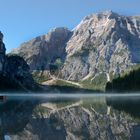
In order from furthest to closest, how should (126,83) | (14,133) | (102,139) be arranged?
1. (126,83)
2. (14,133)
3. (102,139)

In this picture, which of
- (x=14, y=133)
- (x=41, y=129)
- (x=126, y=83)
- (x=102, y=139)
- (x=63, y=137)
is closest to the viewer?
(x=102, y=139)

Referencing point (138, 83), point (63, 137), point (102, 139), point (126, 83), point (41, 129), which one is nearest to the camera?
point (102, 139)

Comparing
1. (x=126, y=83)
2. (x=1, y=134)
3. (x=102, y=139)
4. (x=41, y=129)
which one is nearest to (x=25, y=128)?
(x=41, y=129)

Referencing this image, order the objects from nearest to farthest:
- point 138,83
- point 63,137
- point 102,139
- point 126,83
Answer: point 102,139
point 63,137
point 138,83
point 126,83

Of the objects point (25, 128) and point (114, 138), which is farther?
point (25, 128)

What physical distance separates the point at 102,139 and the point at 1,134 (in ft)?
20.0

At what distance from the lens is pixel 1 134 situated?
72.1ft

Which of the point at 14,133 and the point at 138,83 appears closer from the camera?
the point at 14,133

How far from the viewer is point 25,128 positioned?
→ 25844 millimetres

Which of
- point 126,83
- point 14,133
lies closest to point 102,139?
point 14,133

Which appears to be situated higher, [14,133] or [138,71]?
[138,71]

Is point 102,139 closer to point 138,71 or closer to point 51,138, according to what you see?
point 51,138

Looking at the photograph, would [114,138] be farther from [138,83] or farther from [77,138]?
[138,83]

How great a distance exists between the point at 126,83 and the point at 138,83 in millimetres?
17891
